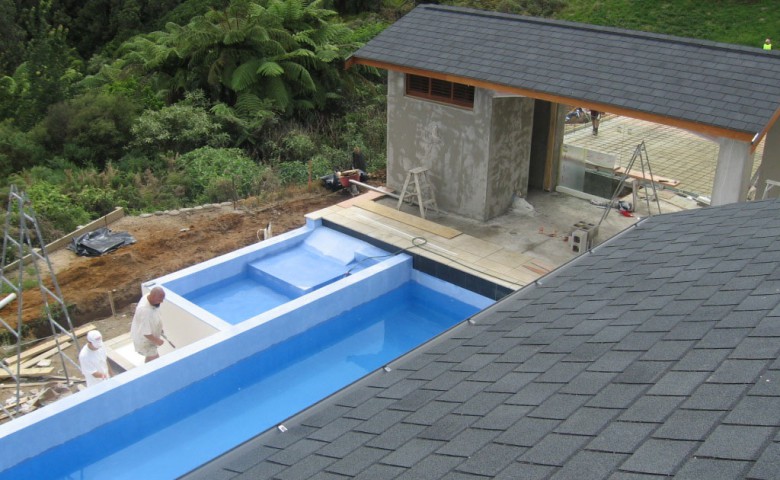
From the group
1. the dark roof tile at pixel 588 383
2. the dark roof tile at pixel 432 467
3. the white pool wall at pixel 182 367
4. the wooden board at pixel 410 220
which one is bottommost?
the white pool wall at pixel 182 367

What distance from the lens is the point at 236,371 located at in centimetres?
984

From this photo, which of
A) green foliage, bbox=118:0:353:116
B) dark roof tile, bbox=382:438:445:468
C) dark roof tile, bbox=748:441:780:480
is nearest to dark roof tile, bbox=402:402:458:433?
dark roof tile, bbox=382:438:445:468

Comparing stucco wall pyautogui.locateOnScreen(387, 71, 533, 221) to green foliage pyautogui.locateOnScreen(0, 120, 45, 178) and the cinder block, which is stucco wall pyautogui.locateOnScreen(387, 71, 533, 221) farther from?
green foliage pyautogui.locateOnScreen(0, 120, 45, 178)

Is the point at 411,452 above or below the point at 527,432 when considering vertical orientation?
below

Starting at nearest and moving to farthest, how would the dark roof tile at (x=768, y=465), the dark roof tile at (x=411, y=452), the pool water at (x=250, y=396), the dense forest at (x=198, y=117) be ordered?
the dark roof tile at (x=768, y=465), the dark roof tile at (x=411, y=452), the pool water at (x=250, y=396), the dense forest at (x=198, y=117)

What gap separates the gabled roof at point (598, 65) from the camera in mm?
9617

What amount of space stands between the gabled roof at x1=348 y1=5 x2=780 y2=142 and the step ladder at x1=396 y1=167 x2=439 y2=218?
74.5 inches

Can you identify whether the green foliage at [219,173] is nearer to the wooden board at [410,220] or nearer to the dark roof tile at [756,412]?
the wooden board at [410,220]

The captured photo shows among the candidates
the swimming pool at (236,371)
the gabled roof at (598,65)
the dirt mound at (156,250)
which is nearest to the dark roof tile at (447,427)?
the swimming pool at (236,371)

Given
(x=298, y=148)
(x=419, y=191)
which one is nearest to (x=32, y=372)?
(x=419, y=191)

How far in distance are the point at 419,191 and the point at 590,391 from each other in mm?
8906

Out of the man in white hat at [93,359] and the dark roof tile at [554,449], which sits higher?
the dark roof tile at [554,449]

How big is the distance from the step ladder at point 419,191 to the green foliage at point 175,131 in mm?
6706

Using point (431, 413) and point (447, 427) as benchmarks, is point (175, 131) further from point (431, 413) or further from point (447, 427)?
point (447, 427)
